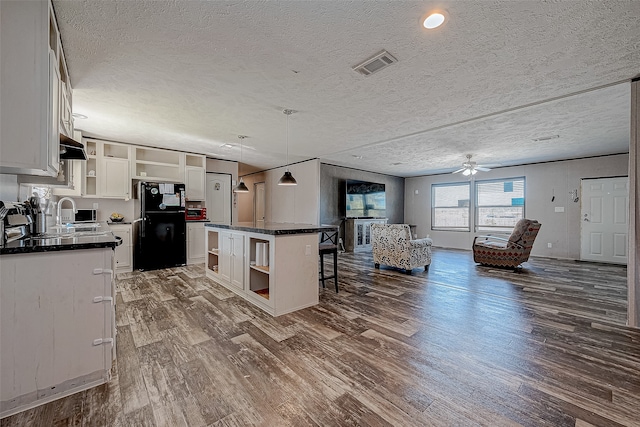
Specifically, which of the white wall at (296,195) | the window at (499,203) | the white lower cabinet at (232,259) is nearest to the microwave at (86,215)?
the white lower cabinet at (232,259)

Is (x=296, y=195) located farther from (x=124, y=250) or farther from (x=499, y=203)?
(x=499, y=203)

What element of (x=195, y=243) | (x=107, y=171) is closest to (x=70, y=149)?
(x=107, y=171)

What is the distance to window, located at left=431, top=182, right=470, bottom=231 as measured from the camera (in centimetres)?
Result: 820

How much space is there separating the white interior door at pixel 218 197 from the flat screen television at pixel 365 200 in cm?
331

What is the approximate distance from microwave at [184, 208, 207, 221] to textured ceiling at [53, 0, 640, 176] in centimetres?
166

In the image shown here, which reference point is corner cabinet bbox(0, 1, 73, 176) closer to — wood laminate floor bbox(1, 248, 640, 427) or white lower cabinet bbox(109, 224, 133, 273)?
wood laminate floor bbox(1, 248, 640, 427)

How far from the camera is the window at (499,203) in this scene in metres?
7.20

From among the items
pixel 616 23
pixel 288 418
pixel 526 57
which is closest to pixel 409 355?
pixel 288 418

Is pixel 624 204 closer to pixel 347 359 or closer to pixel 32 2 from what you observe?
pixel 347 359

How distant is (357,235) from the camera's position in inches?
297

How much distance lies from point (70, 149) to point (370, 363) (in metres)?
3.30

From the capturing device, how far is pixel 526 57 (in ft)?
7.32

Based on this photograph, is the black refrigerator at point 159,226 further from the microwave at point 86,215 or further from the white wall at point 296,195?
the white wall at point 296,195

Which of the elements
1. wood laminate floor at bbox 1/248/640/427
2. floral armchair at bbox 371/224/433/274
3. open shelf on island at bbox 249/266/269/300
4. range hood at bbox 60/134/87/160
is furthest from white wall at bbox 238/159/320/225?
range hood at bbox 60/134/87/160
